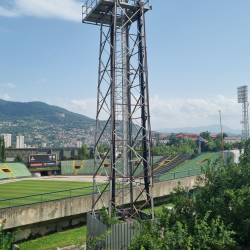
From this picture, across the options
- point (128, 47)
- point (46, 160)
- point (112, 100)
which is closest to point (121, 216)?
point (112, 100)

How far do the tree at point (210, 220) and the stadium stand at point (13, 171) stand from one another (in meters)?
43.9

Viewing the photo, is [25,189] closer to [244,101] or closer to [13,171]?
[13,171]

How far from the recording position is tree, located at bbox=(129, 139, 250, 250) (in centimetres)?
931

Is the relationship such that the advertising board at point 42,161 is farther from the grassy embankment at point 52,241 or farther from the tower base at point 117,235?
the tower base at point 117,235

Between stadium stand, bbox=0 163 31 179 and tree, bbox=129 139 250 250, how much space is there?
144 feet

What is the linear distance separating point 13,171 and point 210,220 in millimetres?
48509

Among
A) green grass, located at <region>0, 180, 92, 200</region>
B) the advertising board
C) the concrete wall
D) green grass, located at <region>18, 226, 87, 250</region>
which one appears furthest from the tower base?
the advertising board

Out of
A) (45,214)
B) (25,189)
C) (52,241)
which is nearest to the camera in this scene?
(52,241)

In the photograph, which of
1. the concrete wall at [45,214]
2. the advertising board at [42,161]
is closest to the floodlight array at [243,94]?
the advertising board at [42,161]

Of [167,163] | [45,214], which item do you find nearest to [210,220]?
[45,214]

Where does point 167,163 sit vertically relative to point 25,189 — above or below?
above

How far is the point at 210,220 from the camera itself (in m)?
11.7

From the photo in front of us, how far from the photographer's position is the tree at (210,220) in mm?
9312

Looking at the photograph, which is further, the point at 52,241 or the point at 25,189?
the point at 25,189
